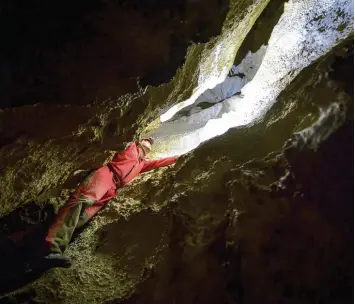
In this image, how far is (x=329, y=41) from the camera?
3.12 meters

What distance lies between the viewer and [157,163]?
3461 millimetres

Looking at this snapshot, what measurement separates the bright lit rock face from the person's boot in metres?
0.13

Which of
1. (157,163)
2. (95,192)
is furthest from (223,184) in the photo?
(95,192)

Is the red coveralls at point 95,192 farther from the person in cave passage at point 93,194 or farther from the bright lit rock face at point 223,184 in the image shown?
the bright lit rock face at point 223,184

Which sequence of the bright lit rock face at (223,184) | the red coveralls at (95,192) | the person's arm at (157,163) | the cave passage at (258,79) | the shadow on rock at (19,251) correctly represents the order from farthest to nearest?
the person's arm at (157,163) < the cave passage at (258,79) < the red coveralls at (95,192) < the shadow on rock at (19,251) < the bright lit rock face at (223,184)

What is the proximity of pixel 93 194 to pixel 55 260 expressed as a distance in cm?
60

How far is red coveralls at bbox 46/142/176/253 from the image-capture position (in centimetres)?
289

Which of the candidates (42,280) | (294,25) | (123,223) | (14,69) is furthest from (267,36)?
(42,280)

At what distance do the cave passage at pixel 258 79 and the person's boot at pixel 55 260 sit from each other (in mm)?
1537

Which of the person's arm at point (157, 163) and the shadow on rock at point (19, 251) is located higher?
the person's arm at point (157, 163)

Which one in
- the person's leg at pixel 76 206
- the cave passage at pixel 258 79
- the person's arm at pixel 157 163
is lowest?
the person's leg at pixel 76 206

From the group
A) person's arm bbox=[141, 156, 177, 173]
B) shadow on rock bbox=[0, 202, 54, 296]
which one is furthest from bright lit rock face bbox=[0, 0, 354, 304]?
person's arm bbox=[141, 156, 177, 173]

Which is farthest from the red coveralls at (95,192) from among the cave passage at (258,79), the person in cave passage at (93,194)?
the cave passage at (258,79)

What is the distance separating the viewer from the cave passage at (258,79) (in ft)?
10.6
